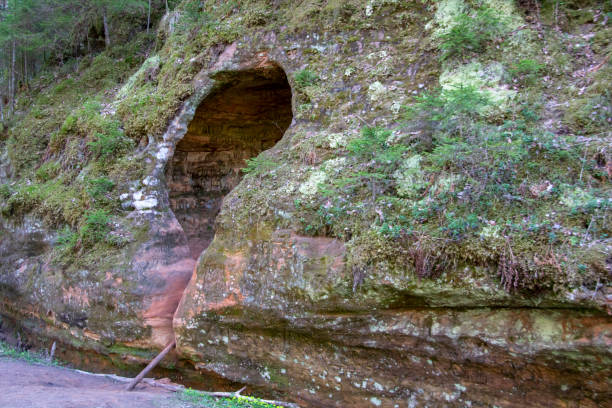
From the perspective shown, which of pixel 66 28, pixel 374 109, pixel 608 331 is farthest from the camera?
pixel 66 28

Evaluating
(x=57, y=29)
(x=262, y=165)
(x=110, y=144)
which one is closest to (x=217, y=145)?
(x=110, y=144)

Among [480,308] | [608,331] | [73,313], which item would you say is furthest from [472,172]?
[73,313]

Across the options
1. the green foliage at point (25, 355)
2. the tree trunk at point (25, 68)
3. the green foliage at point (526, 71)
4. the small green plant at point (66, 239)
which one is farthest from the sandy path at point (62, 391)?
the tree trunk at point (25, 68)

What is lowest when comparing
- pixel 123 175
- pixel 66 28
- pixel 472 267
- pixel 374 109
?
pixel 472 267

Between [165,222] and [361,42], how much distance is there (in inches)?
210

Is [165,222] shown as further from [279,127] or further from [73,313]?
[279,127]

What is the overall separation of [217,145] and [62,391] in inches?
264

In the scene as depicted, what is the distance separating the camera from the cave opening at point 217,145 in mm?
9906

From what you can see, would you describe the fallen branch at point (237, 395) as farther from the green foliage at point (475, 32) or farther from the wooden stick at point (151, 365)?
the green foliage at point (475, 32)

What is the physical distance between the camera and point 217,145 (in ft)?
36.4

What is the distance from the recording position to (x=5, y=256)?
10.3 m

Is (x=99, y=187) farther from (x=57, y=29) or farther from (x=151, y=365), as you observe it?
(x=57, y=29)

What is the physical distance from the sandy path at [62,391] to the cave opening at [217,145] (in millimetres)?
4073

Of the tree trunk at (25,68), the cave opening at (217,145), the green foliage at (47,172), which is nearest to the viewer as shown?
the cave opening at (217,145)
